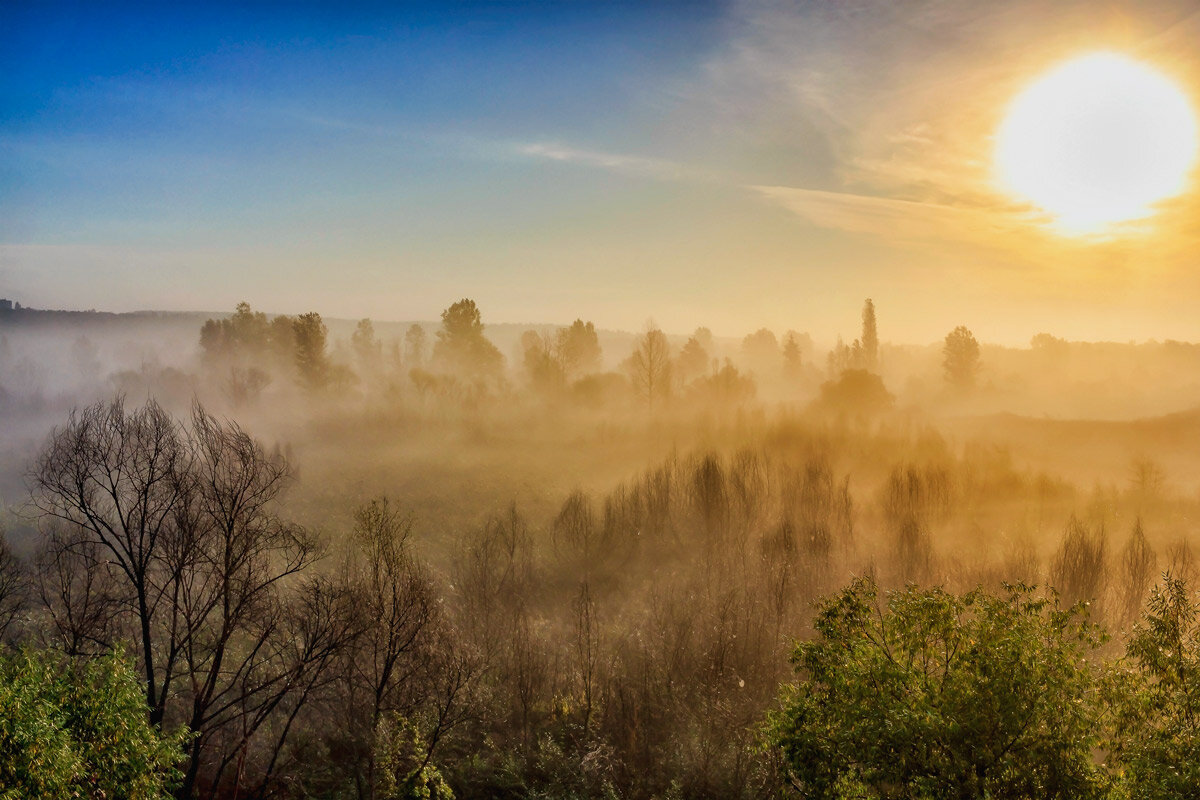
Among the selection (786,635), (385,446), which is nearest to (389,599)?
(786,635)

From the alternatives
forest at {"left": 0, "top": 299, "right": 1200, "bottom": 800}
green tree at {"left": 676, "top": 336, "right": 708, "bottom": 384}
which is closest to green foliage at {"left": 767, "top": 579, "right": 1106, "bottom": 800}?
forest at {"left": 0, "top": 299, "right": 1200, "bottom": 800}

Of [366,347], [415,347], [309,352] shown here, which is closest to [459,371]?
[309,352]

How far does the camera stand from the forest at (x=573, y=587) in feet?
56.7

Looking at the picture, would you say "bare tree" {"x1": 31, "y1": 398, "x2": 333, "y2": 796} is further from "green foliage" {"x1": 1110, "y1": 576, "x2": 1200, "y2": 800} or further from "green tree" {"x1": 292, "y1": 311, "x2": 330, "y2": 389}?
"green tree" {"x1": 292, "y1": 311, "x2": 330, "y2": 389}

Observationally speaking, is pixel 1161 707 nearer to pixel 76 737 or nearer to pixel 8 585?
pixel 76 737

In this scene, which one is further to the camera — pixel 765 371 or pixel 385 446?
pixel 765 371

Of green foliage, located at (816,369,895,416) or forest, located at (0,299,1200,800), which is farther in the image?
green foliage, located at (816,369,895,416)

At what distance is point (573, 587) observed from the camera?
166 feet

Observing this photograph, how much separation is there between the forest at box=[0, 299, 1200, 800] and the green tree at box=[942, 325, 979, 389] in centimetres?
83

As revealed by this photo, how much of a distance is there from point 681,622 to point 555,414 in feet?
213

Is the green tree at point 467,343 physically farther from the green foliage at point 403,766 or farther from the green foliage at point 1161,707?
the green foliage at point 1161,707

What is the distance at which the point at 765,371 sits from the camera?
19175 cm

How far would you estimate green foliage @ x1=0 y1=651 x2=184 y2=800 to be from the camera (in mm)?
14695

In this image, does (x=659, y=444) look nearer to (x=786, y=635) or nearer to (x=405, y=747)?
(x=786, y=635)
